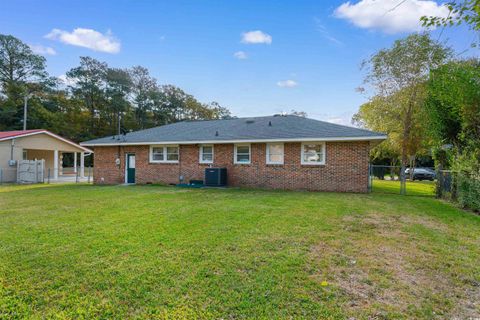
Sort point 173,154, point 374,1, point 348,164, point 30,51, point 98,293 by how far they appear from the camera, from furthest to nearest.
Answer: point 30,51, point 173,154, point 348,164, point 374,1, point 98,293

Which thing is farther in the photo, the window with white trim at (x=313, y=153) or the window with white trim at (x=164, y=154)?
the window with white trim at (x=164, y=154)

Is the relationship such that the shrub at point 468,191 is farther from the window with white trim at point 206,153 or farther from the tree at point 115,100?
the tree at point 115,100

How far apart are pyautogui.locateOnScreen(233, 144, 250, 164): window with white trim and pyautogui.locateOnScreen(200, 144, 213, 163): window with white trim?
1.43 m

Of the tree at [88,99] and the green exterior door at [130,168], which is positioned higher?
the tree at [88,99]

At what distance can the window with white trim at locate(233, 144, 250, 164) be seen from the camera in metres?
14.1

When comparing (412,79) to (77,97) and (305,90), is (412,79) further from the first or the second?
(77,97)

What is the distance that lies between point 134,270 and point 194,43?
15490 mm

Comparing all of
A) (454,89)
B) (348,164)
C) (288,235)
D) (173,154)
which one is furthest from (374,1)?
(173,154)

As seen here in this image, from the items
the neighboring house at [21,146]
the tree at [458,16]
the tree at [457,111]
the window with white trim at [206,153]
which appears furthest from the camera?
the neighboring house at [21,146]

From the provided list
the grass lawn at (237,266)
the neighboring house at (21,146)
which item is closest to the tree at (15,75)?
the neighboring house at (21,146)

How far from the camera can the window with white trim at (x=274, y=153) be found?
13500 millimetres

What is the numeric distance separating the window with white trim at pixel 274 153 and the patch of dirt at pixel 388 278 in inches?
319

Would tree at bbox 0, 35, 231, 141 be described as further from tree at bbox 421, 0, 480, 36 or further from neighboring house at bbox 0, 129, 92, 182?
tree at bbox 421, 0, 480, 36

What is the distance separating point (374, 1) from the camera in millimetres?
4602
